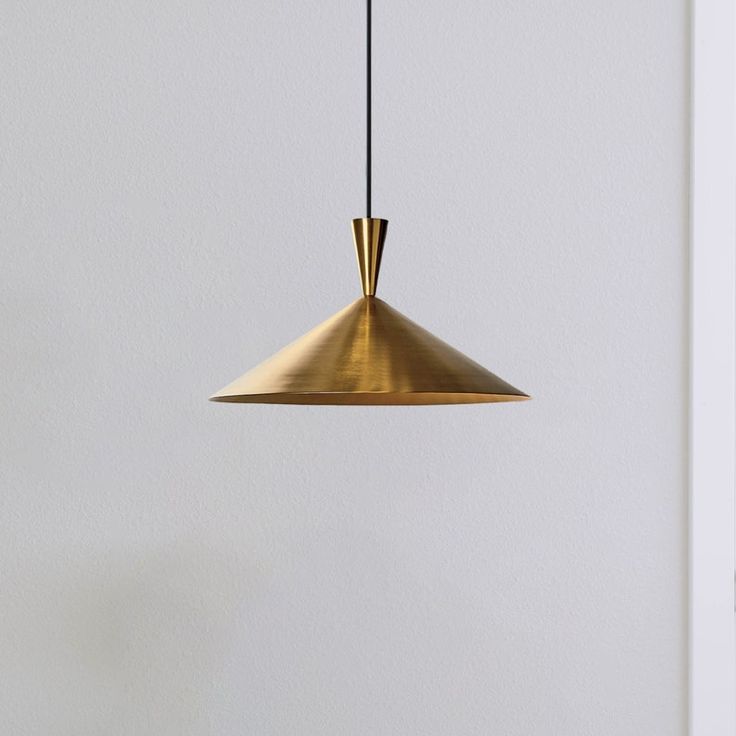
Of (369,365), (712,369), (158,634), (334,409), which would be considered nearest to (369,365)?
(369,365)

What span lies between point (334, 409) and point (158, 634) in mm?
440

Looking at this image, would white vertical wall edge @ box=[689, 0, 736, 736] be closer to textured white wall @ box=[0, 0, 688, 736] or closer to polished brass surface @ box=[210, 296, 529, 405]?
textured white wall @ box=[0, 0, 688, 736]

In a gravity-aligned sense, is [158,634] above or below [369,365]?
below

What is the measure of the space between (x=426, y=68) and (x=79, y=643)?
3.49 ft

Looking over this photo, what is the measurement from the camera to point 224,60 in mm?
1513

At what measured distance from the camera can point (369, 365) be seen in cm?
80

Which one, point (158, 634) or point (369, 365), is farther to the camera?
point (158, 634)

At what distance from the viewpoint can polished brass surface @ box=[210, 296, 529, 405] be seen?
30.7 inches

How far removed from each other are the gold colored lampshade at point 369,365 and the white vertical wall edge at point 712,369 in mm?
870

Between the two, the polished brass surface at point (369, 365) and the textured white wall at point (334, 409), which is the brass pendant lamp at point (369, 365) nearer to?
the polished brass surface at point (369, 365)

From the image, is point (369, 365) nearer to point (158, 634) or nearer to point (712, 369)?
point (158, 634)

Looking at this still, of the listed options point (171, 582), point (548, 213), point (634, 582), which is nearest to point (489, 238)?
point (548, 213)

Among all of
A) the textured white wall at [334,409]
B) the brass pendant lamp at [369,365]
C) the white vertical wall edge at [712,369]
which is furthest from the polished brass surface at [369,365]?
the white vertical wall edge at [712,369]

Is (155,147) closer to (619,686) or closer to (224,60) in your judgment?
(224,60)
